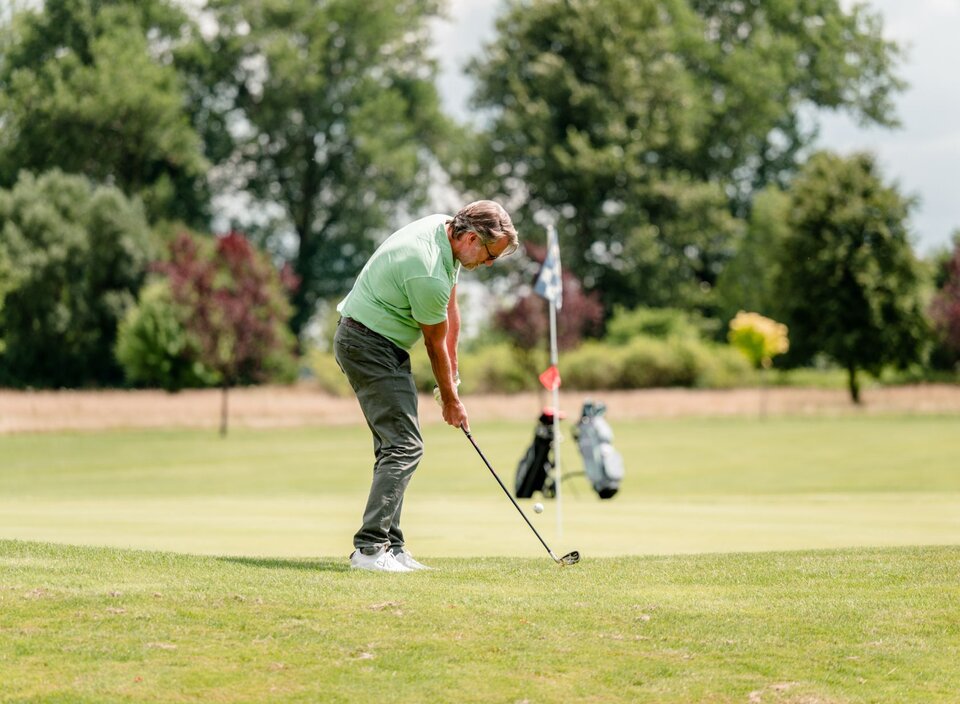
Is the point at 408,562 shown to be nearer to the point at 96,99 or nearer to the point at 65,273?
the point at 65,273

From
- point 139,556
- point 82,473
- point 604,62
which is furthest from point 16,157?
point 139,556

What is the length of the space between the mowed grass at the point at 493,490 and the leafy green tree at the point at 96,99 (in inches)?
849

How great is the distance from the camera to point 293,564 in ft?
22.2

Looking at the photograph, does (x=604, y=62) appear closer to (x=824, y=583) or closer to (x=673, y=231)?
(x=673, y=231)

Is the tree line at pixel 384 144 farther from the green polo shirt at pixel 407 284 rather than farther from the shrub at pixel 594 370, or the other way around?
the green polo shirt at pixel 407 284

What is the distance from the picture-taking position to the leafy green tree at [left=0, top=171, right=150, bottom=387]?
5016cm

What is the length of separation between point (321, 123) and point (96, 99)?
9895mm

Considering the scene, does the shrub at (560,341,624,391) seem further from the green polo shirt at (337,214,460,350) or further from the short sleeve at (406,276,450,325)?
the short sleeve at (406,276,450,325)

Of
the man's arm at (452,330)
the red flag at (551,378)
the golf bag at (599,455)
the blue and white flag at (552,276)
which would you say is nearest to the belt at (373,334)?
the man's arm at (452,330)

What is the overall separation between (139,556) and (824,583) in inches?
125

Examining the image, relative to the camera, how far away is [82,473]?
24.9 m

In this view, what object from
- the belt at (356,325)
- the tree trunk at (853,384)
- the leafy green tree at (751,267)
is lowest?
the tree trunk at (853,384)

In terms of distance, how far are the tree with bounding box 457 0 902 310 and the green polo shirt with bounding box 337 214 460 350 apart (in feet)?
156

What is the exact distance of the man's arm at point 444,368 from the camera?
653 centimetres
